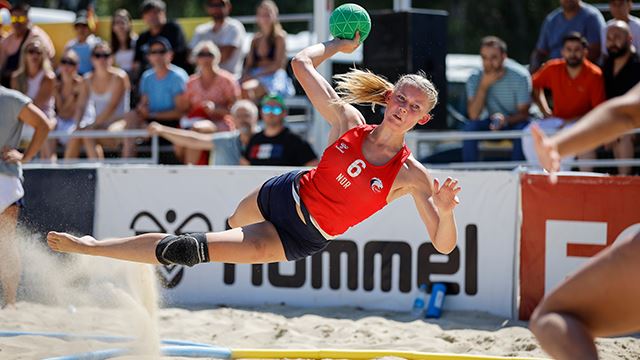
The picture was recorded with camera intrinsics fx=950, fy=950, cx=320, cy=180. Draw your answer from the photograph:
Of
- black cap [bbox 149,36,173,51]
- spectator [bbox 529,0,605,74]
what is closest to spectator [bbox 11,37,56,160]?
black cap [bbox 149,36,173,51]

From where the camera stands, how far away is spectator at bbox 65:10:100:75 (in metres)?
11.7

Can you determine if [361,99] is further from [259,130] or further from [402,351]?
[259,130]

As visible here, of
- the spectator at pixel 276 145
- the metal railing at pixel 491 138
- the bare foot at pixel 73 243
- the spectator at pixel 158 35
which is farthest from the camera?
the spectator at pixel 158 35

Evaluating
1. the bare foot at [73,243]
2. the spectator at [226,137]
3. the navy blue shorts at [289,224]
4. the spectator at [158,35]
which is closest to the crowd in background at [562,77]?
the spectator at [226,137]

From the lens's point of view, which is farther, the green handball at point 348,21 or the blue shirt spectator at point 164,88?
the blue shirt spectator at point 164,88

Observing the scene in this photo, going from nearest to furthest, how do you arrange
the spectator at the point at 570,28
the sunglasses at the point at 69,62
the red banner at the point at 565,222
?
1. the red banner at the point at 565,222
2. the spectator at the point at 570,28
3. the sunglasses at the point at 69,62

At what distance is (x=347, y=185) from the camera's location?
5.09 m

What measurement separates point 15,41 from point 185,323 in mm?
5384

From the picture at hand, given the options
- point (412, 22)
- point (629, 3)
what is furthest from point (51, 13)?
point (629, 3)

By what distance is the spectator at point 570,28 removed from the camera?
371 inches

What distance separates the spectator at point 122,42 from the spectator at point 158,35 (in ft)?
0.86

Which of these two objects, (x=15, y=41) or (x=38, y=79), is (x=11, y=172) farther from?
(x=15, y=41)

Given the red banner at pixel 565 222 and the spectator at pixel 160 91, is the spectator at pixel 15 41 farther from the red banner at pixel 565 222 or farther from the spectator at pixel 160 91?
the red banner at pixel 565 222

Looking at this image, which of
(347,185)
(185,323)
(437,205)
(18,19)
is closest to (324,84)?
(347,185)
